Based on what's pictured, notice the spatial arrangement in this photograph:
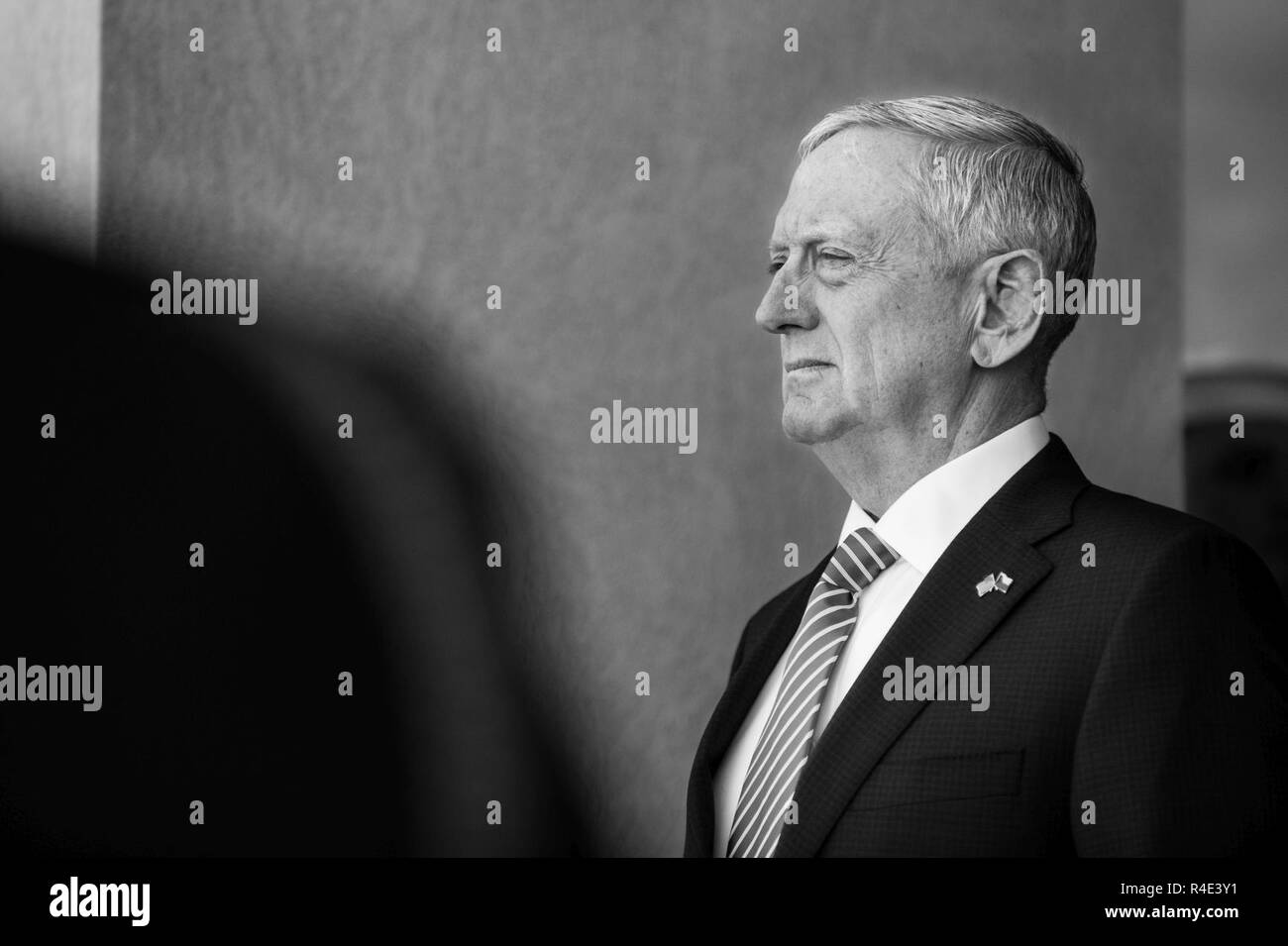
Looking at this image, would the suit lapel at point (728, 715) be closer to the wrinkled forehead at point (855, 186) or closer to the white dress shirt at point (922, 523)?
the white dress shirt at point (922, 523)

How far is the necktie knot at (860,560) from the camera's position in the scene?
221cm

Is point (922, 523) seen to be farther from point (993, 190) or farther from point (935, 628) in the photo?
point (993, 190)

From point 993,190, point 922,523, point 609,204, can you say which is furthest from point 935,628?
point 609,204

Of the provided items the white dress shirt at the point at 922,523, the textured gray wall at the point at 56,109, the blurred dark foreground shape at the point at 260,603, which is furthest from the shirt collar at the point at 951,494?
the textured gray wall at the point at 56,109

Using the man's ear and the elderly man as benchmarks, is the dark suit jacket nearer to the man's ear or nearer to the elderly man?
the elderly man

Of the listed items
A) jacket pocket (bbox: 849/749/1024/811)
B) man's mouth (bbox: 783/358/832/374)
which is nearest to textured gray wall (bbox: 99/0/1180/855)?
man's mouth (bbox: 783/358/832/374)

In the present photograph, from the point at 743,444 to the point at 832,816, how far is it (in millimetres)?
850

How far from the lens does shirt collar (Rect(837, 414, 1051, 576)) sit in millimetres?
2150

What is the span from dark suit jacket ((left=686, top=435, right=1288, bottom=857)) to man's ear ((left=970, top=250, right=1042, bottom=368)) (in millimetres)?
243

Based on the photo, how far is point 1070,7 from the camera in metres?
2.58

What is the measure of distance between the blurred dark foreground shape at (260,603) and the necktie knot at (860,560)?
67cm

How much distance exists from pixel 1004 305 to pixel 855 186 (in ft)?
1.03

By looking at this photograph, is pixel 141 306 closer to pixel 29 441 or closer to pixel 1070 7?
pixel 29 441
